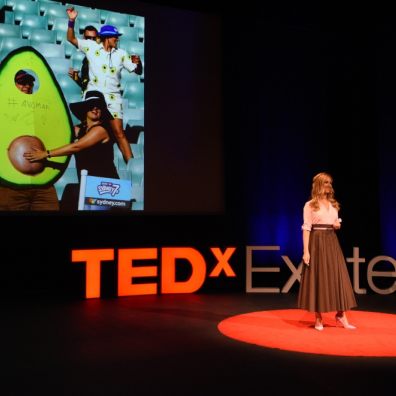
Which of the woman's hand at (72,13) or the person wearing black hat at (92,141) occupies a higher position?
the woman's hand at (72,13)

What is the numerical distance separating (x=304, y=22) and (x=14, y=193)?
4766 millimetres

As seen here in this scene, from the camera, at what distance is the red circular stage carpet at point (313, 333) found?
4.32 metres

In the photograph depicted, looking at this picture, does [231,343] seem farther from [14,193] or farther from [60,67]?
[60,67]

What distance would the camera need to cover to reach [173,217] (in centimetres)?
779

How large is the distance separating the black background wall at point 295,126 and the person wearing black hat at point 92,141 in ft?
3.73

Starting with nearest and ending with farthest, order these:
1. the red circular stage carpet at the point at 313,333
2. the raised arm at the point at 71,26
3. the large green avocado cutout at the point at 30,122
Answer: the red circular stage carpet at the point at 313,333 < the large green avocado cutout at the point at 30,122 < the raised arm at the point at 71,26

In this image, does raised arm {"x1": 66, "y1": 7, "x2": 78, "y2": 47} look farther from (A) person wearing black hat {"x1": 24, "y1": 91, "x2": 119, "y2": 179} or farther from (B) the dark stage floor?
(B) the dark stage floor

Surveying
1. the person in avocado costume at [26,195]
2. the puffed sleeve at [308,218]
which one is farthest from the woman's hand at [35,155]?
the puffed sleeve at [308,218]

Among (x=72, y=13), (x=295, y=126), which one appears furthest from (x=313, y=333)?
(x=72, y=13)

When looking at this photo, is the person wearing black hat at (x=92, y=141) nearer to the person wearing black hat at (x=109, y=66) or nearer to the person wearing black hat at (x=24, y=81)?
the person wearing black hat at (x=109, y=66)

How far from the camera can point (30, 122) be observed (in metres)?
6.57

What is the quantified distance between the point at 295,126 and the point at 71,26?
348 cm

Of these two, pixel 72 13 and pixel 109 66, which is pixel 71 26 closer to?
pixel 72 13

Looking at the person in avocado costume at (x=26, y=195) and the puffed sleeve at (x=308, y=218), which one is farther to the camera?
the person in avocado costume at (x=26, y=195)
